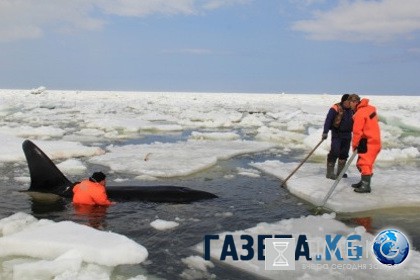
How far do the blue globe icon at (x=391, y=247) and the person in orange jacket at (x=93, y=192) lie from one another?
13.7ft

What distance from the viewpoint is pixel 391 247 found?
5.29 metres

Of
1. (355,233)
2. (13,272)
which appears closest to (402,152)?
(355,233)

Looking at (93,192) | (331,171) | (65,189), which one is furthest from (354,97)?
(65,189)

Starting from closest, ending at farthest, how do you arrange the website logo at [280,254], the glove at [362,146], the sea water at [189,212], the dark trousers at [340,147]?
the website logo at [280,254] < the sea water at [189,212] < the glove at [362,146] < the dark trousers at [340,147]

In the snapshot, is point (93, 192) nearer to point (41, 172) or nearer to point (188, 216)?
point (41, 172)

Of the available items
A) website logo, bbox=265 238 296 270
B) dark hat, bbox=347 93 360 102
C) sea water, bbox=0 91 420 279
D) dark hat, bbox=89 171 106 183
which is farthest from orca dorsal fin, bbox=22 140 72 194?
dark hat, bbox=347 93 360 102

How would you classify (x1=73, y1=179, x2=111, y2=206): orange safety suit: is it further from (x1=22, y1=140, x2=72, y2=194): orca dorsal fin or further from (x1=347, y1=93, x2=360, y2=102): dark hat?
(x1=347, y1=93, x2=360, y2=102): dark hat

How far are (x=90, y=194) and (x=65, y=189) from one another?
83 cm

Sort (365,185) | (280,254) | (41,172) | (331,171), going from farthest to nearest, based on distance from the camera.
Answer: (331,171)
(41,172)
(365,185)
(280,254)

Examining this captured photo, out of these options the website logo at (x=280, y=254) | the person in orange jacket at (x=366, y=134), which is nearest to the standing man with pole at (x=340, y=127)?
the person in orange jacket at (x=366, y=134)

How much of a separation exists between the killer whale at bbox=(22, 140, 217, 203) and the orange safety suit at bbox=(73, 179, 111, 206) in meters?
0.42

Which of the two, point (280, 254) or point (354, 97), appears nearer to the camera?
point (280, 254)

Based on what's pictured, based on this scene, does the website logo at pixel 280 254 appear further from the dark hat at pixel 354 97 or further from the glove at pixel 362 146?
the dark hat at pixel 354 97

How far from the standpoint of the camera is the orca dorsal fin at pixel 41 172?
309 inches
